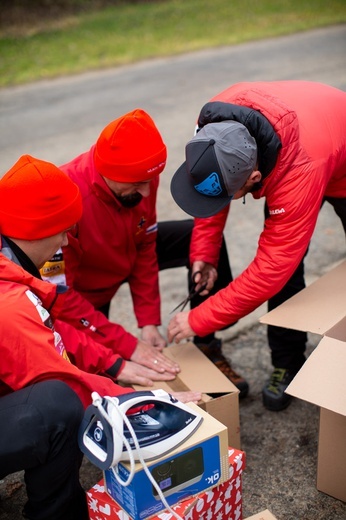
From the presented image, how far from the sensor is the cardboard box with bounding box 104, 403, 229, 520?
1.89m

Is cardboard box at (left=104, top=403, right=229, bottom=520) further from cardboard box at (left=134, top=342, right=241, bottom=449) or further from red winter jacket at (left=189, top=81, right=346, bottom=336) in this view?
red winter jacket at (left=189, top=81, right=346, bottom=336)

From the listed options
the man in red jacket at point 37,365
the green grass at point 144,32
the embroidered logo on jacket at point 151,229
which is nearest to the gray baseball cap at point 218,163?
the man in red jacket at point 37,365

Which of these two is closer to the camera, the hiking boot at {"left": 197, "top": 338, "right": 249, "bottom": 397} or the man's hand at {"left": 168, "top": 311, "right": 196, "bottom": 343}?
the man's hand at {"left": 168, "top": 311, "right": 196, "bottom": 343}

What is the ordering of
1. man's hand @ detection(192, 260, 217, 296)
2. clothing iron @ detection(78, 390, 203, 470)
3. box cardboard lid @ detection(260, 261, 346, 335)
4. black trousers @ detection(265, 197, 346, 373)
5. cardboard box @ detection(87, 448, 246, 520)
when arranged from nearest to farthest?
clothing iron @ detection(78, 390, 203, 470) < cardboard box @ detection(87, 448, 246, 520) < box cardboard lid @ detection(260, 261, 346, 335) < black trousers @ detection(265, 197, 346, 373) < man's hand @ detection(192, 260, 217, 296)

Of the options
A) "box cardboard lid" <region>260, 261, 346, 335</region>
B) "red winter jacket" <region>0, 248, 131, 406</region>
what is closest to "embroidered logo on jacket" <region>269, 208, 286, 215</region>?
"box cardboard lid" <region>260, 261, 346, 335</region>

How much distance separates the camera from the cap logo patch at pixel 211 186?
2.35 meters

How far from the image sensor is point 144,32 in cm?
1548

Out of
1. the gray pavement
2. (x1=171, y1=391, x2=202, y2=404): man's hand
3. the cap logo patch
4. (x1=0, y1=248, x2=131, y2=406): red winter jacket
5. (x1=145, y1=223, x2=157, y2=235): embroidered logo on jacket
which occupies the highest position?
the cap logo patch

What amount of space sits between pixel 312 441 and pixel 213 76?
27.4 ft

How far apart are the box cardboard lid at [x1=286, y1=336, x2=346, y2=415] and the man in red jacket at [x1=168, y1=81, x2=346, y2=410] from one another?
42 centimetres

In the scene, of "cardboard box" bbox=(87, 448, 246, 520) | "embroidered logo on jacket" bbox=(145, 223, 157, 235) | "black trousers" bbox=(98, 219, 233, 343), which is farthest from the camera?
"black trousers" bbox=(98, 219, 233, 343)

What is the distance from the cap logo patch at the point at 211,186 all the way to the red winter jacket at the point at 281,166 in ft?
0.65

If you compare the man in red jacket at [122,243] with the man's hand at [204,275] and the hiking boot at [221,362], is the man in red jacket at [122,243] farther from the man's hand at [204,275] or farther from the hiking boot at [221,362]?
the man's hand at [204,275]

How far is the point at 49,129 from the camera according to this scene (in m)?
8.30
